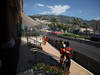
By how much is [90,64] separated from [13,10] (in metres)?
5.64

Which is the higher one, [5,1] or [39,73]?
[5,1]

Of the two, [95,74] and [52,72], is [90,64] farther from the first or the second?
[52,72]

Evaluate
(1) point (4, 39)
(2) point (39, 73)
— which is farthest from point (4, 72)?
(1) point (4, 39)

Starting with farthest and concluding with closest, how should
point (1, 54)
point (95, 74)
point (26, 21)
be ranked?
point (26, 21)
point (95, 74)
point (1, 54)

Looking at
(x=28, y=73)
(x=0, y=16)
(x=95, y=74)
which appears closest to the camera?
(x=28, y=73)

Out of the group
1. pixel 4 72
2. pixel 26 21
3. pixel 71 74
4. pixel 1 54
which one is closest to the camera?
pixel 4 72

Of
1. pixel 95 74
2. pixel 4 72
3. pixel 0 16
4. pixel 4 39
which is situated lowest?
pixel 95 74

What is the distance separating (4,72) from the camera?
612cm

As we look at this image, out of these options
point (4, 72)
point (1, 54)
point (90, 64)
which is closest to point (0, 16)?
point (1, 54)

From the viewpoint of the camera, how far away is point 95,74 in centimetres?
1055

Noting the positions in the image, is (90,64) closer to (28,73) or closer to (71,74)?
(71,74)

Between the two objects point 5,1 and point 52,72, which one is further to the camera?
point 5,1

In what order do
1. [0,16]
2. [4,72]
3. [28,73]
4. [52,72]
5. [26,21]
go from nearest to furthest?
1. [28,73]
2. [52,72]
3. [4,72]
4. [0,16]
5. [26,21]

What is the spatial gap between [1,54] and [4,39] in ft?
3.54
